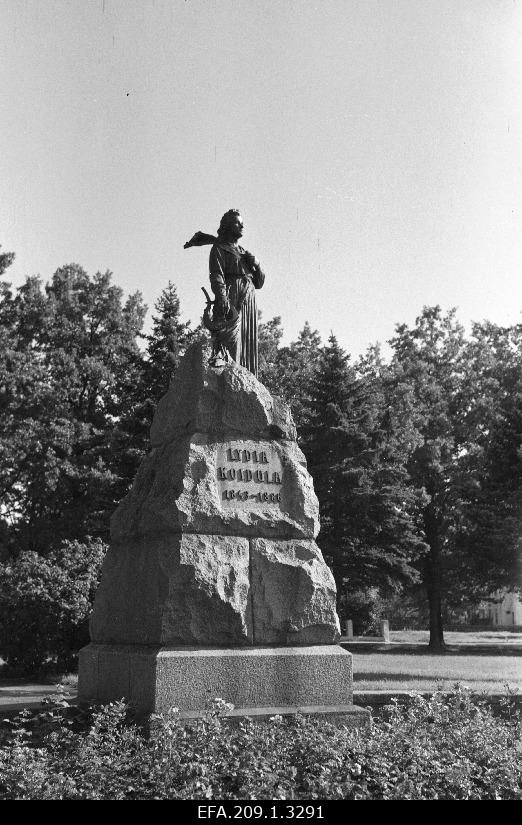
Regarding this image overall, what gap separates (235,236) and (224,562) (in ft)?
12.3

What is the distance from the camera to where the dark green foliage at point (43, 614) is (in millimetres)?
17375

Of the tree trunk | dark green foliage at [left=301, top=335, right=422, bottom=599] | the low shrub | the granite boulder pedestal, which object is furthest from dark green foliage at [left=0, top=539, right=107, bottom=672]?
the tree trunk

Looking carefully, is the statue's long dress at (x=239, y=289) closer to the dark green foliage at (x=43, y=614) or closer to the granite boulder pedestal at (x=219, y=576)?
the granite boulder pedestal at (x=219, y=576)

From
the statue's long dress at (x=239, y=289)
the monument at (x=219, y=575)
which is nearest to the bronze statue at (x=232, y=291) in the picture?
the statue's long dress at (x=239, y=289)

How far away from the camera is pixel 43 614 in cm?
1738

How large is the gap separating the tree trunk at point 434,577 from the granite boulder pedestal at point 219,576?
90.0ft

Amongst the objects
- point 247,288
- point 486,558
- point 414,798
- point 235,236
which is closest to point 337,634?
point 414,798

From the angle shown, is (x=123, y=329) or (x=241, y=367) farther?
(x=123, y=329)

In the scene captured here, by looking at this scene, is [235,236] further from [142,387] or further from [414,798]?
[142,387]

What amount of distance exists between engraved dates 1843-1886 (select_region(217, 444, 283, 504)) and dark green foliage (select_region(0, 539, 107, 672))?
34.3 ft

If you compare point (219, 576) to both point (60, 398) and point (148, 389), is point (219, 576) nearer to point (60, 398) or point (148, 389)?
point (148, 389)

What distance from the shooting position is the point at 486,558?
2731 cm
